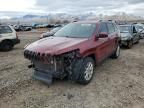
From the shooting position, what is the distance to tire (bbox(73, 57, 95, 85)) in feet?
19.1

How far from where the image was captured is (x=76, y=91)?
583 cm

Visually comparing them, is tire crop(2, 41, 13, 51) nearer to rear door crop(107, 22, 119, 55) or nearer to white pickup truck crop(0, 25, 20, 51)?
white pickup truck crop(0, 25, 20, 51)

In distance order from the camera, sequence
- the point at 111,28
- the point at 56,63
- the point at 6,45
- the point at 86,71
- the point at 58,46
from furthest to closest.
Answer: the point at 6,45, the point at 111,28, the point at 86,71, the point at 58,46, the point at 56,63

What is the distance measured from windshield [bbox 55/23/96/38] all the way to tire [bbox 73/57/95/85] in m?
0.91

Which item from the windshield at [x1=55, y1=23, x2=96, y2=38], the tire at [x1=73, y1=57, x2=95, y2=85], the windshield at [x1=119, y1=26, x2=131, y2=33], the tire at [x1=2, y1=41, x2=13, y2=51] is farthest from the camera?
the windshield at [x1=119, y1=26, x2=131, y2=33]

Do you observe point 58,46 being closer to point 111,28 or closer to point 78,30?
point 78,30

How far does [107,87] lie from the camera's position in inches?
241

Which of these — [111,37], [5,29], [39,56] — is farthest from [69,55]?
[5,29]

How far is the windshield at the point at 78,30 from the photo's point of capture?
6863mm

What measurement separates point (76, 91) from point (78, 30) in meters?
2.26

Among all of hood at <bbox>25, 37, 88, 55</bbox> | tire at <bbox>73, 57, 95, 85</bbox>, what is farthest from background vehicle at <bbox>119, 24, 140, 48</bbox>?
hood at <bbox>25, 37, 88, 55</bbox>

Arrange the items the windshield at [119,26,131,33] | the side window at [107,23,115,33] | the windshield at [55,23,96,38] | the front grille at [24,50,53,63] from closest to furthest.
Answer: the front grille at [24,50,53,63], the windshield at [55,23,96,38], the side window at [107,23,115,33], the windshield at [119,26,131,33]

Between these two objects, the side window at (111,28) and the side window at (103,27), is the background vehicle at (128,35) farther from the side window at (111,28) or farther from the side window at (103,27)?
the side window at (103,27)

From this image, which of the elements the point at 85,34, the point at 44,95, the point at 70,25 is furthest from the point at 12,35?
the point at 44,95
